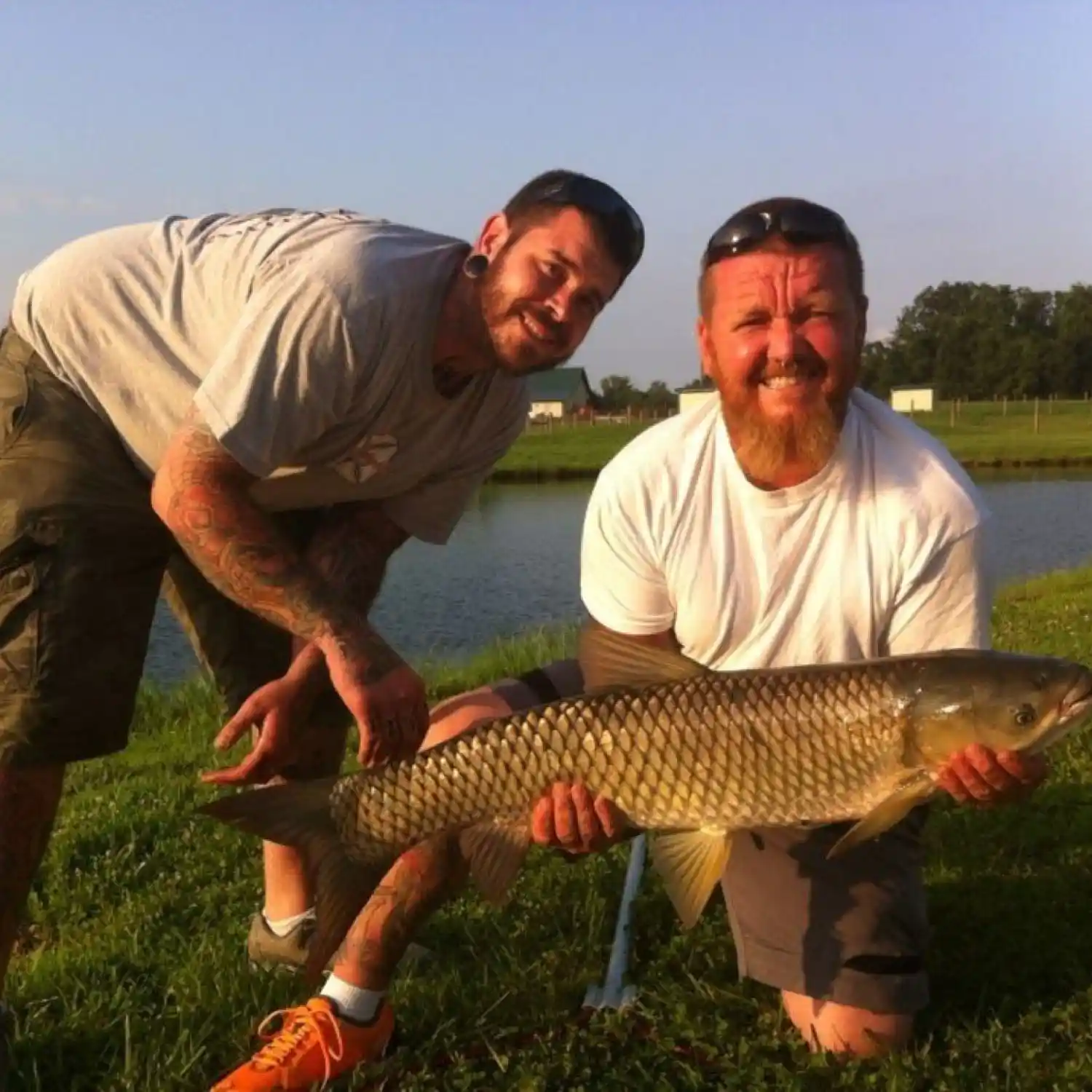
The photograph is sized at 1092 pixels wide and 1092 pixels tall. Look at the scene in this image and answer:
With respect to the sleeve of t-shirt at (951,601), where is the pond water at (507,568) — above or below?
below

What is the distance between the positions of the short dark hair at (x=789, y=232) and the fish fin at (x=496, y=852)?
1.12m

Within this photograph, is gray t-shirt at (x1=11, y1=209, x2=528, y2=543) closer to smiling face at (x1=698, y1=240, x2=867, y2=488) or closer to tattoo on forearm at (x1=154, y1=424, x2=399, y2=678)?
tattoo on forearm at (x1=154, y1=424, x2=399, y2=678)

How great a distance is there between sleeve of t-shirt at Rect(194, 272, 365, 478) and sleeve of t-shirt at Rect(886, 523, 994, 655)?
119 centimetres

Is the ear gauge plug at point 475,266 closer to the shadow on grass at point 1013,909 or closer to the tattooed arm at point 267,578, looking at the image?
the tattooed arm at point 267,578

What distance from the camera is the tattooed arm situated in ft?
7.73

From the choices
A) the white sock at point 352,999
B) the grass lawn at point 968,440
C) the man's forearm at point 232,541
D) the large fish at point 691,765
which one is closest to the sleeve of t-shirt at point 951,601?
the large fish at point 691,765

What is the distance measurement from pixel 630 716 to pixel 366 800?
20.2 inches

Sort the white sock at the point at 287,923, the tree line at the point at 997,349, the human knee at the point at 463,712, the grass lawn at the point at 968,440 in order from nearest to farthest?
the human knee at the point at 463,712
the white sock at the point at 287,923
the grass lawn at the point at 968,440
the tree line at the point at 997,349

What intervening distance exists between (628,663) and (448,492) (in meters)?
0.87

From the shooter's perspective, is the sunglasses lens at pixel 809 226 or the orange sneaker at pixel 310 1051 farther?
the sunglasses lens at pixel 809 226

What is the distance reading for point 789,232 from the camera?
2529 millimetres

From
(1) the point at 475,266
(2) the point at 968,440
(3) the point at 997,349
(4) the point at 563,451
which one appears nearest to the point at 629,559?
(1) the point at 475,266

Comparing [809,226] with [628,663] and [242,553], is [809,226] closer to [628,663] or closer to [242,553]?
[628,663]

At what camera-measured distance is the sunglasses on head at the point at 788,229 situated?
8.31 feet
